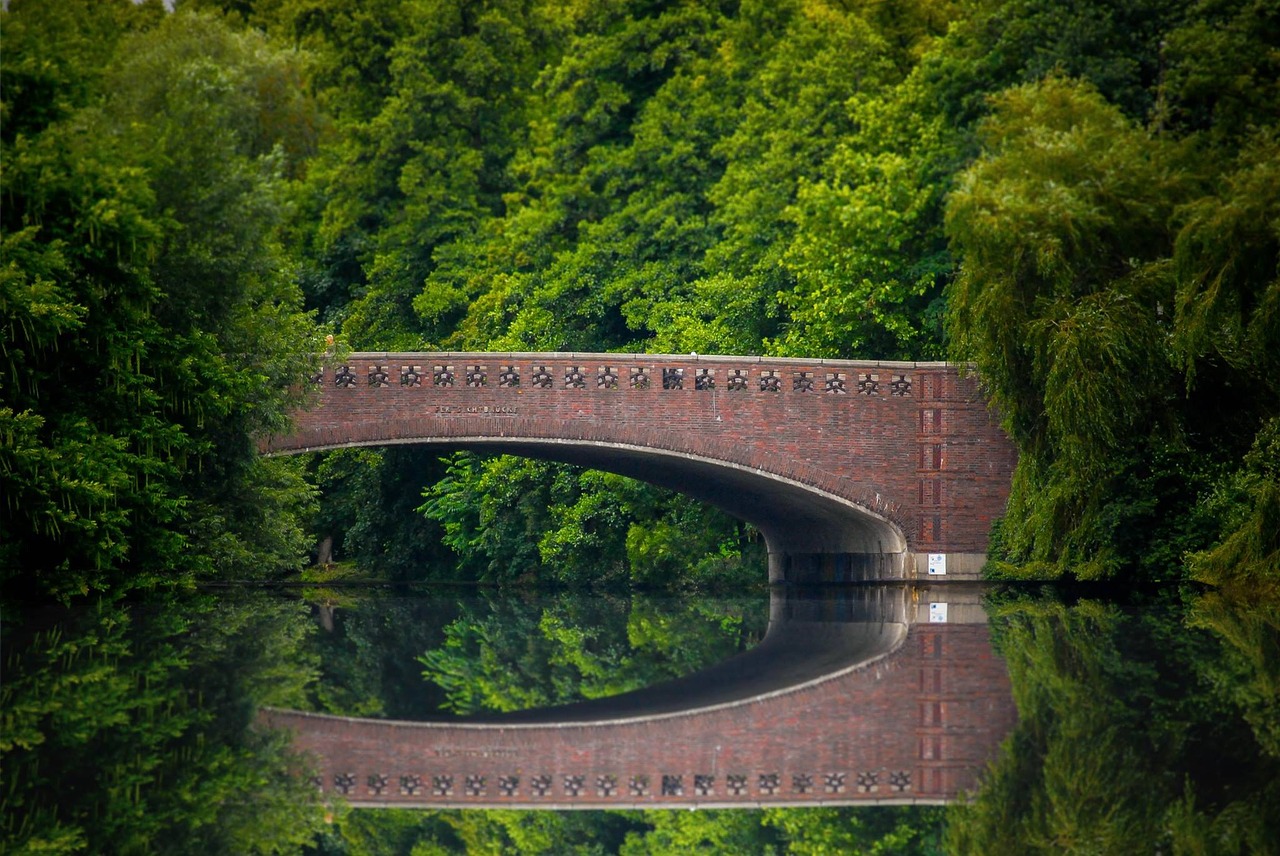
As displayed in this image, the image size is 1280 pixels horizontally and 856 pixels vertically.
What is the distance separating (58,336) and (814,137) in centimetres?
1977

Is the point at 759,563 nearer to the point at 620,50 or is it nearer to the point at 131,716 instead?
the point at 620,50

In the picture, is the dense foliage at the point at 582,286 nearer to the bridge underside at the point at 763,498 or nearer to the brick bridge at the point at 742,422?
the brick bridge at the point at 742,422

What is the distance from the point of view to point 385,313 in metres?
45.7

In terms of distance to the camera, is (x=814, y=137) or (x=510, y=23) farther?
(x=510, y=23)

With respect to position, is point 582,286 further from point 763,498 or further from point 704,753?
point 704,753

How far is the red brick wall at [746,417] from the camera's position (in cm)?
3212

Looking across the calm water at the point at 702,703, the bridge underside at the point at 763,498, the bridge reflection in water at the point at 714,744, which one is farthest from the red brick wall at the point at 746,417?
the bridge reflection in water at the point at 714,744

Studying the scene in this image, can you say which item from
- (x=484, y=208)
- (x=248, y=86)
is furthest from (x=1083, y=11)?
(x=248, y=86)

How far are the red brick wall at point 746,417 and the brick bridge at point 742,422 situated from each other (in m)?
0.02

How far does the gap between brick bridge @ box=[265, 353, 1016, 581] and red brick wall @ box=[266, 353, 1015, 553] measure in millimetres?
16

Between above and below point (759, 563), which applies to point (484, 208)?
above

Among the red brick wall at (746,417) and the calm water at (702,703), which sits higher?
the red brick wall at (746,417)

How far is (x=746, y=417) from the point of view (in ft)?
107

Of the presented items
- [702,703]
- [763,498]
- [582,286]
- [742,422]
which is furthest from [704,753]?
[582,286]
